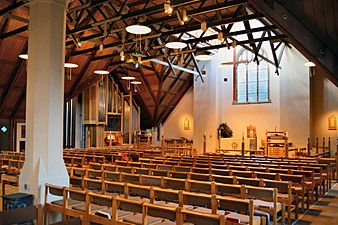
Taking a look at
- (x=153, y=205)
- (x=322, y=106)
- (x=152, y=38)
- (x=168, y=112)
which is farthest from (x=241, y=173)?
(x=168, y=112)

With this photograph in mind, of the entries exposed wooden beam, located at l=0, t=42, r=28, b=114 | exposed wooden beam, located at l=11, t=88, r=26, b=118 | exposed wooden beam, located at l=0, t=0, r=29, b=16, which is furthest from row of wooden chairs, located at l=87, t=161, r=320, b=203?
exposed wooden beam, located at l=11, t=88, r=26, b=118

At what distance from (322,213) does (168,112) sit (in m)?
13.0

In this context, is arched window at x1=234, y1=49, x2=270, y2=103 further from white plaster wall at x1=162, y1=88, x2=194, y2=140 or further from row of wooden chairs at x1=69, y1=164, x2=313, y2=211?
row of wooden chairs at x1=69, y1=164, x2=313, y2=211

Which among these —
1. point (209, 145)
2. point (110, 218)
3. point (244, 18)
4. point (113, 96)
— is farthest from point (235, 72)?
point (110, 218)

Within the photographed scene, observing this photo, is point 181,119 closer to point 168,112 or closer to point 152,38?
point 168,112

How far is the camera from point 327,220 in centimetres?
497

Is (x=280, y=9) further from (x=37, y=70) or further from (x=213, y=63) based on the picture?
(x=213, y=63)

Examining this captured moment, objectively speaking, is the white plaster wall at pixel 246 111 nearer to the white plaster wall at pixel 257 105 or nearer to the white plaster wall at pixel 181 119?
the white plaster wall at pixel 257 105

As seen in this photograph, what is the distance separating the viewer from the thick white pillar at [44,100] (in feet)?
14.9

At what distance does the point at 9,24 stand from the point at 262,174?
8.49m

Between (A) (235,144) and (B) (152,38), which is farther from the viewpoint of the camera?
(A) (235,144)

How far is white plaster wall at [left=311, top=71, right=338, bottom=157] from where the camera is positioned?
13.5 metres

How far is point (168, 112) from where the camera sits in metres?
18.0

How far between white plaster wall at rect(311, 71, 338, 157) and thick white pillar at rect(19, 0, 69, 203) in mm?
12008
